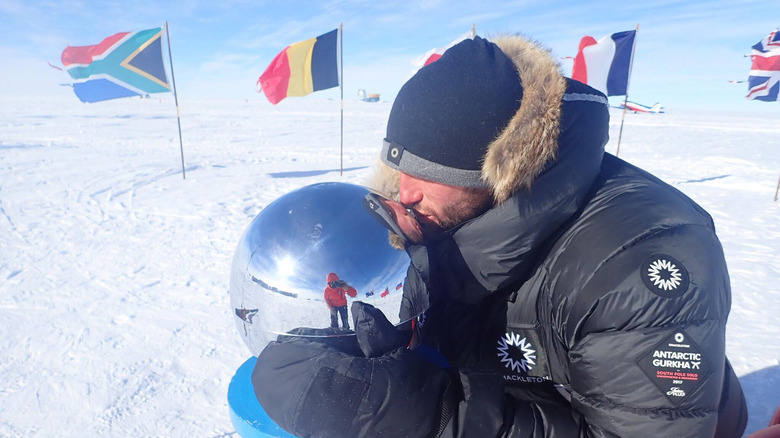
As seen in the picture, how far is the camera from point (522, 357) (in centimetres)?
134

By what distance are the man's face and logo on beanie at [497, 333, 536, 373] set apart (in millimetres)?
402

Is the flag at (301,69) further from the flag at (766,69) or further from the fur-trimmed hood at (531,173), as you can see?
the fur-trimmed hood at (531,173)

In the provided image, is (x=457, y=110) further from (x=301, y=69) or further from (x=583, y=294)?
(x=301, y=69)

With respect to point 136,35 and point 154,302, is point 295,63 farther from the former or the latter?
point 154,302

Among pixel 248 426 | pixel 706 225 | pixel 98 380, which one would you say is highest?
pixel 706 225

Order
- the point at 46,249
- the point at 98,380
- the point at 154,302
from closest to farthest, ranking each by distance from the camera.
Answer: the point at 98,380 < the point at 154,302 < the point at 46,249

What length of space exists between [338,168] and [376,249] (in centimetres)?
963

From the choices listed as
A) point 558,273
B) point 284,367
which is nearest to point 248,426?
point 284,367

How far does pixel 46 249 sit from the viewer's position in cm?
512

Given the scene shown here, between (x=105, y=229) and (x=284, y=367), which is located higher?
(x=284, y=367)

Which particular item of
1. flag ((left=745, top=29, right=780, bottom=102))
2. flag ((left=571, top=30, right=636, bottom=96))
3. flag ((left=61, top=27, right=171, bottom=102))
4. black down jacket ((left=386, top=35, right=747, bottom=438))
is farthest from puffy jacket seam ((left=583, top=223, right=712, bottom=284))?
flag ((left=61, top=27, right=171, bottom=102))

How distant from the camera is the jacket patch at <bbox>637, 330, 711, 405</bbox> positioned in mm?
959

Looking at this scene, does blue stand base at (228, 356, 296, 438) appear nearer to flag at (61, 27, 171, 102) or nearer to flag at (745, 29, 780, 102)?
flag at (61, 27, 171, 102)

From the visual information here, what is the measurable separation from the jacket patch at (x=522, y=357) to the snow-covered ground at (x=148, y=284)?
2.53 ft
